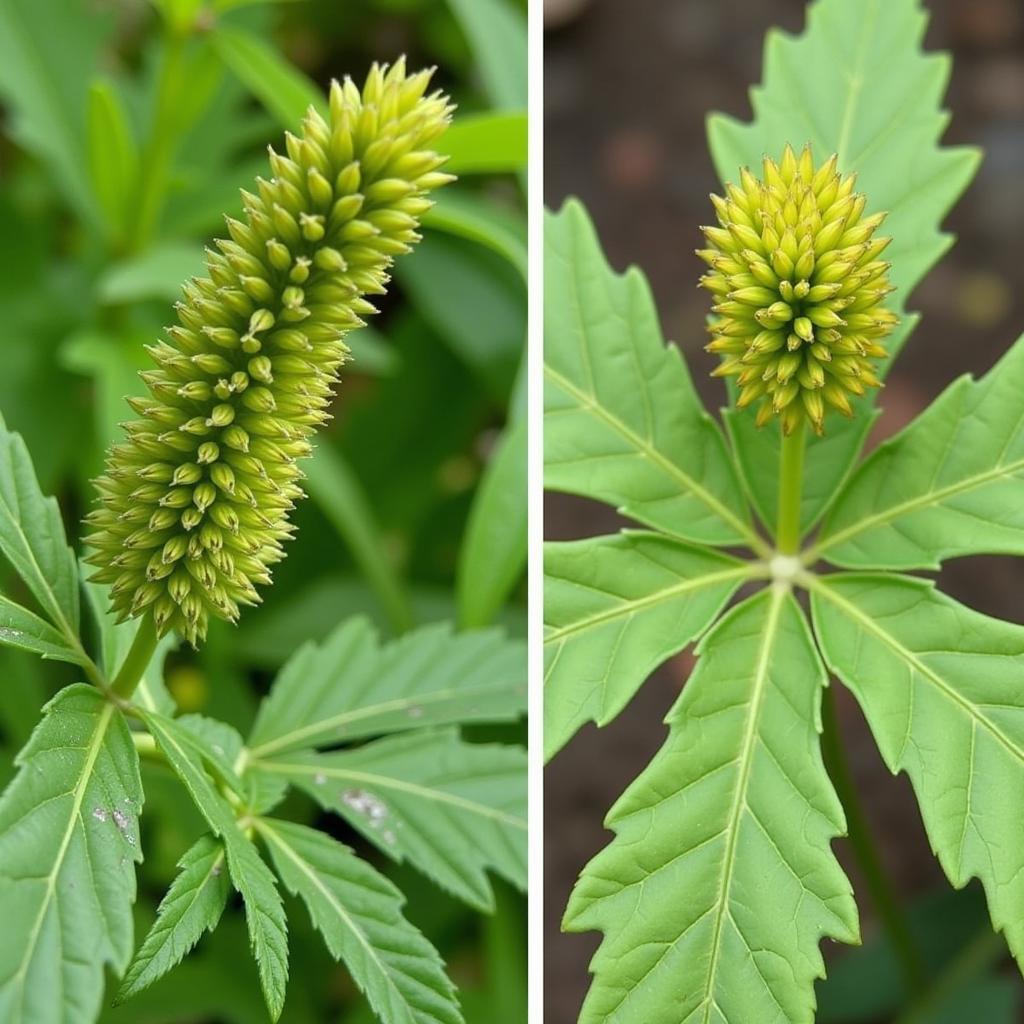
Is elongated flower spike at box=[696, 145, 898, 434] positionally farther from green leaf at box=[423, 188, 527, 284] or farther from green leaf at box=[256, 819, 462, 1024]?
green leaf at box=[423, 188, 527, 284]

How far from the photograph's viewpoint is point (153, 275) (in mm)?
1969

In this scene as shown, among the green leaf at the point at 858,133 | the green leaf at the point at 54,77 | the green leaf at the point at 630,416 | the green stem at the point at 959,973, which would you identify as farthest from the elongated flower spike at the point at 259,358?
the green stem at the point at 959,973

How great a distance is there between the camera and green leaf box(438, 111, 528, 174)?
192cm

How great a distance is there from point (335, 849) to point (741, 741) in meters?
0.40

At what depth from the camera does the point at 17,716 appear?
203 cm

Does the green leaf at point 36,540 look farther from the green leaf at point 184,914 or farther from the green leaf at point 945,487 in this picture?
the green leaf at point 945,487

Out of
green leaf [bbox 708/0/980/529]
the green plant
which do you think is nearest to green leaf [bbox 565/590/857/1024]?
the green plant

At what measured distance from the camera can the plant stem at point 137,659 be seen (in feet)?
3.95

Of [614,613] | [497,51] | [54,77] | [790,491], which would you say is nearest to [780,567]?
[790,491]

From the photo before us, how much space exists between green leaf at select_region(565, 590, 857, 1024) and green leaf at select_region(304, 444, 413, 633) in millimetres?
968

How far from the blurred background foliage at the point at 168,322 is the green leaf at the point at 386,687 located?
16cm

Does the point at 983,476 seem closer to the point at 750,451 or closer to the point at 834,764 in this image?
the point at 750,451

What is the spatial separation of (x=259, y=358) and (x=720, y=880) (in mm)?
631

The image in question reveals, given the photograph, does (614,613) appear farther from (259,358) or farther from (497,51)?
(497,51)
